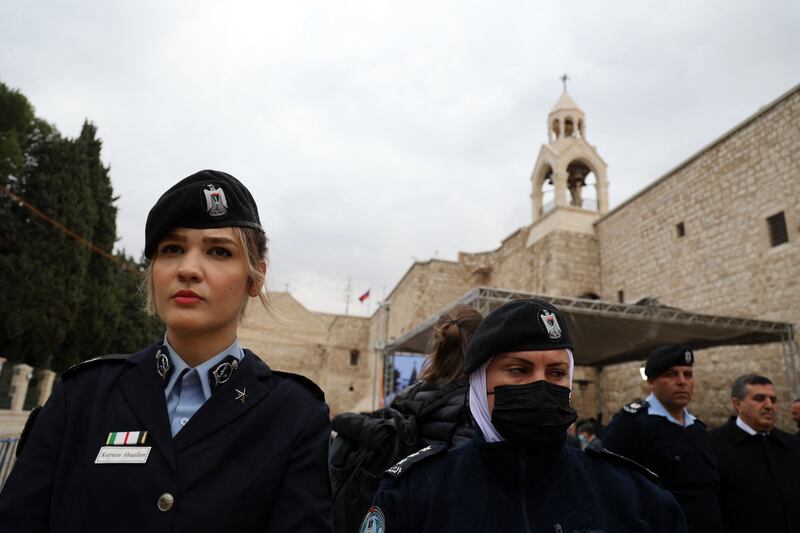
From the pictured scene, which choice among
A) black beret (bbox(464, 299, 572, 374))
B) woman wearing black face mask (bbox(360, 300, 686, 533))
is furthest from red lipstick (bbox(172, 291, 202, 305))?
black beret (bbox(464, 299, 572, 374))

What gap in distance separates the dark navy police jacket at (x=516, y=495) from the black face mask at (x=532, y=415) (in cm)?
5

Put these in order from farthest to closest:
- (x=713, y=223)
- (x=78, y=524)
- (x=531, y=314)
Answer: (x=713, y=223) → (x=531, y=314) → (x=78, y=524)

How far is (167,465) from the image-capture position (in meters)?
1.08

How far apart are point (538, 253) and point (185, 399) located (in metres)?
16.7

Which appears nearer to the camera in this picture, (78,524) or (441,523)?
(78,524)

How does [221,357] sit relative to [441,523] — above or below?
above

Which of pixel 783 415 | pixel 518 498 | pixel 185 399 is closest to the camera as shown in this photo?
pixel 185 399

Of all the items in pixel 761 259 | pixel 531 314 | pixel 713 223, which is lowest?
→ pixel 531 314

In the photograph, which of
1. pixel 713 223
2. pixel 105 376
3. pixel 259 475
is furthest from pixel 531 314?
pixel 713 223

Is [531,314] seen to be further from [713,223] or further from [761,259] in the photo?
[713,223]

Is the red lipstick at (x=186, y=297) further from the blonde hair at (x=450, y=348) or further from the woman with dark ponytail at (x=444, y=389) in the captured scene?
the blonde hair at (x=450, y=348)

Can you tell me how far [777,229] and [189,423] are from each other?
1212 cm

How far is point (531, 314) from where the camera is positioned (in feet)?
5.01

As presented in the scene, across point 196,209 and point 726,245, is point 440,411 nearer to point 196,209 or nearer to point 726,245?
point 196,209
